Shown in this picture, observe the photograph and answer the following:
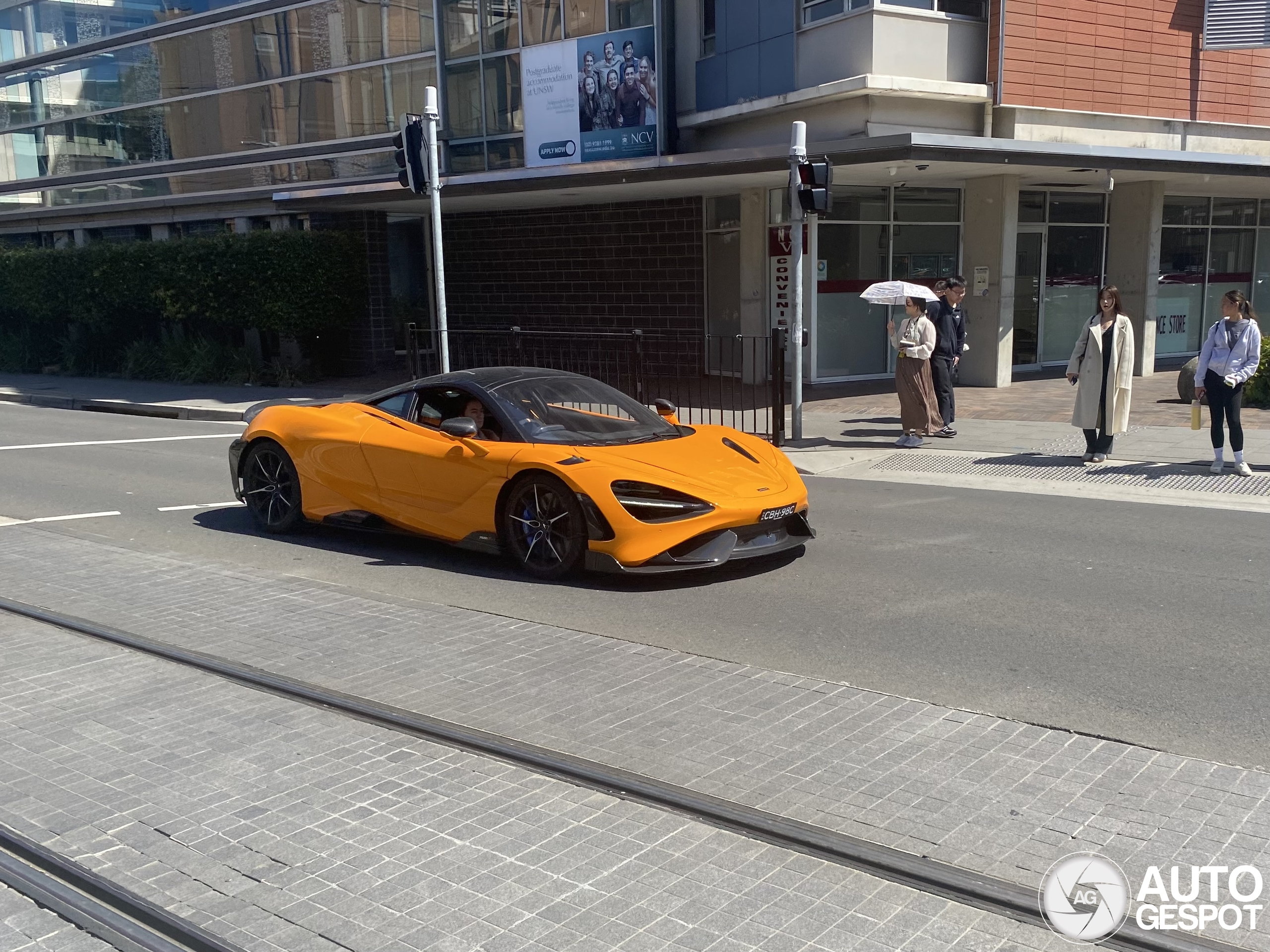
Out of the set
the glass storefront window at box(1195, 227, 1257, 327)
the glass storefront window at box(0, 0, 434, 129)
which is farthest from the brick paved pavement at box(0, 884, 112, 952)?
the glass storefront window at box(1195, 227, 1257, 327)

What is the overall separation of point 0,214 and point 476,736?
33.7 m

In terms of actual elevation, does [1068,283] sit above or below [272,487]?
above

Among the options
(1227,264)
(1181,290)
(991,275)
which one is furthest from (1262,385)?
(1227,264)

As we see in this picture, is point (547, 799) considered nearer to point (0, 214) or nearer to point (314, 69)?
point (314, 69)

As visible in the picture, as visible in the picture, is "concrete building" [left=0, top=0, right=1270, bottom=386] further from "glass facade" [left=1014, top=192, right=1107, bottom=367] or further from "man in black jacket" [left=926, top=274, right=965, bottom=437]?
"man in black jacket" [left=926, top=274, right=965, bottom=437]

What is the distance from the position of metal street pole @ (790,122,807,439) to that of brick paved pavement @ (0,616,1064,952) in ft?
29.8

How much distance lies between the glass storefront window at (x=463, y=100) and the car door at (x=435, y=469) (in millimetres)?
15216

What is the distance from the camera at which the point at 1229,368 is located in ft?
35.7

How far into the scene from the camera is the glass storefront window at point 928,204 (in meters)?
19.3

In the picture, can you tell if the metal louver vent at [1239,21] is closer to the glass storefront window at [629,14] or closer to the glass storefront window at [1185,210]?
the glass storefront window at [1185,210]

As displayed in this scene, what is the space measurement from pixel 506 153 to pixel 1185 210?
13.2m

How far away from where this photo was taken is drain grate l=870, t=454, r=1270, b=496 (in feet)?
35.2

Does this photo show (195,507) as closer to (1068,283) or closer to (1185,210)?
(1068,283)

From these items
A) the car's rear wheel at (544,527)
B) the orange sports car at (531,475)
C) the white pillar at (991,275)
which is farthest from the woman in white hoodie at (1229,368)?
the white pillar at (991,275)
